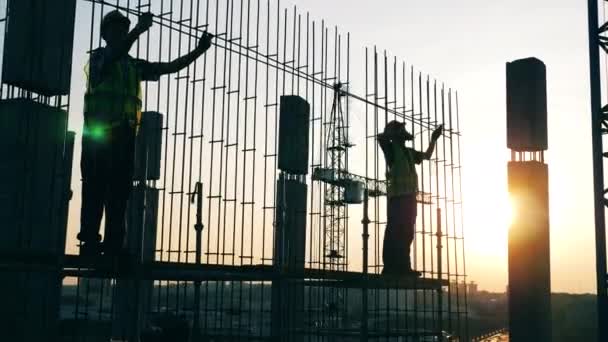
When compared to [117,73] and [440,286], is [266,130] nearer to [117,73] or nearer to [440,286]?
[440,286]

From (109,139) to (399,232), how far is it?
5.52 metres

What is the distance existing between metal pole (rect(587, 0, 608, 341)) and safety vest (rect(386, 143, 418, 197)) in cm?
422

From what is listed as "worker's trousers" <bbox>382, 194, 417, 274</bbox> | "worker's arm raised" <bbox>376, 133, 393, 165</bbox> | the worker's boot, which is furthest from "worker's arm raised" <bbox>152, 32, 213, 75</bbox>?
"worker's trousers" <bbox>382, 194, 417, 274</bbox>

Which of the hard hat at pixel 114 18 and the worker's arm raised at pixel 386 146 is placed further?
the worker's arm raised at pixel 386 146

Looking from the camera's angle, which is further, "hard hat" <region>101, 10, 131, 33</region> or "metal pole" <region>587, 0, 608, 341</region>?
"metal pole" <region>587, 0, 608, 341</region>

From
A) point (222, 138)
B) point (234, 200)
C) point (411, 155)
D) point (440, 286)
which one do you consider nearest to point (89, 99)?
point (222, 138)

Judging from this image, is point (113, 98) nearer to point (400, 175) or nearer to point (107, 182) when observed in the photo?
point (107, 182)

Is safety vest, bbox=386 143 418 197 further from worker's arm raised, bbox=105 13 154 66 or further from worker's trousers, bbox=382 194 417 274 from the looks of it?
worker's arm raised, bbox=105 13 154 66

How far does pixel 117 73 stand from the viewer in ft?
19.2

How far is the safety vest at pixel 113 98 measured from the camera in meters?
5.78

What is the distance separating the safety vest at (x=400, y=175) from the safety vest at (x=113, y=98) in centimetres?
514

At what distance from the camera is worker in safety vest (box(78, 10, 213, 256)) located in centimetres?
573

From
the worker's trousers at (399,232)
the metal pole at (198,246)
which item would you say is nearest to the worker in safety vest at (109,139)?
the metal pole at (198,246)

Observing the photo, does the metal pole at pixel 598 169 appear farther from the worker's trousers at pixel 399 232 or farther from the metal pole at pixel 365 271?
the metal pole at pixel 365 271
